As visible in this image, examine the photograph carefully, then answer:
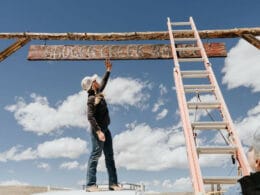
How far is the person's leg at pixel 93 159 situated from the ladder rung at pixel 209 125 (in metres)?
1.45

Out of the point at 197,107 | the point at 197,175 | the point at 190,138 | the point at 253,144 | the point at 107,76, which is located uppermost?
the point at 107,76

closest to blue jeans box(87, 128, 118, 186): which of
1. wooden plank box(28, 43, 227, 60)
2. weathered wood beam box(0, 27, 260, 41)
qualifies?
wooden plank box(28, 43, 227, 60)

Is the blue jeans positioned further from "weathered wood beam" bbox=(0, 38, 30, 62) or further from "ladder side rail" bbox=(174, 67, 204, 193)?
"weathered wood beam" bbox=(0, 38, 30, 62)

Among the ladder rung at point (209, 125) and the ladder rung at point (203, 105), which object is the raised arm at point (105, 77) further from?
the ladder rung at point (209, 125)

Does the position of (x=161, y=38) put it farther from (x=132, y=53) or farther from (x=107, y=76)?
(x=107, y=76)

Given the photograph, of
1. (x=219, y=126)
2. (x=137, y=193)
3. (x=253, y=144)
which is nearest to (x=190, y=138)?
(x=219, y=126)

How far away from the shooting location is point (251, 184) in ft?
6.42

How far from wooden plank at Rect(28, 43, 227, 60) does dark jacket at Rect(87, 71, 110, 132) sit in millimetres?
3585

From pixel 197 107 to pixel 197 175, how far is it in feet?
5.63

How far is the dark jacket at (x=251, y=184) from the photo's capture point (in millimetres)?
1922

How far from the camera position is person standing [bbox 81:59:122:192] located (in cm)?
545

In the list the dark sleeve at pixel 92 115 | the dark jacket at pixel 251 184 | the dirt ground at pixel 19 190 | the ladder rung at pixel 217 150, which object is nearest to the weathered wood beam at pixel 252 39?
the ladder rung at pixel 217 150

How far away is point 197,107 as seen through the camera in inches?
225

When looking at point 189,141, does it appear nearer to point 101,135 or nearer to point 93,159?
point 101,135
